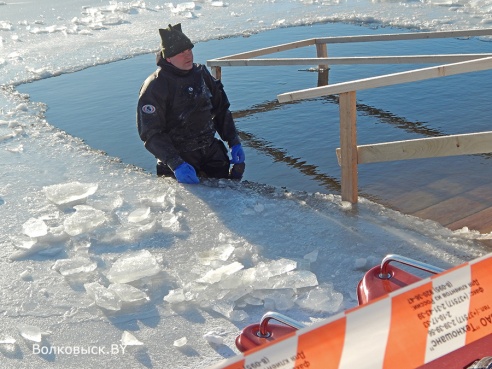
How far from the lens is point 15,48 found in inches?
452

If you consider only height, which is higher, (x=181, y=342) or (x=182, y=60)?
(x=182, y=60)

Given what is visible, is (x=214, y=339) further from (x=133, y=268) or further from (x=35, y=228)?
(x=35, y=228)

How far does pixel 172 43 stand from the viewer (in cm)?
513

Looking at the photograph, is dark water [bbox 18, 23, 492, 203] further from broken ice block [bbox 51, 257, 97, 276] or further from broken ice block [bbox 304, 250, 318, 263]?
broken ice block [bbox 51, 257, 97, 276]

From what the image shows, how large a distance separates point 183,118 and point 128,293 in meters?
2.09

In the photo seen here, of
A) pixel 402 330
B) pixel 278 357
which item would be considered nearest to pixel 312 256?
pixel 402 330

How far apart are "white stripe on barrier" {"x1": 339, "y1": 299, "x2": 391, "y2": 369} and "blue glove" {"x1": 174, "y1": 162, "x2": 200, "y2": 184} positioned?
3430mm

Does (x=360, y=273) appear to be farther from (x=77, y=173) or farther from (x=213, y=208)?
(x=77, y=173)

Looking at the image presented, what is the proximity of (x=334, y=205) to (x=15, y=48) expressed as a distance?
841cm

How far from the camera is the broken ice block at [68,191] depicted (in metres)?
5.09

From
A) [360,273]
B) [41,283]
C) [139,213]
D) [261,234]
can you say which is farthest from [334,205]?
[41,283]

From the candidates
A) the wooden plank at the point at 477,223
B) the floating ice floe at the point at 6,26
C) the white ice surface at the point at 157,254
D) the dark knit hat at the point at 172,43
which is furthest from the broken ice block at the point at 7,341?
the floating ice floe at the point at 6,26

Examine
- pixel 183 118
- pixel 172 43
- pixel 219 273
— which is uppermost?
pixel 172 43

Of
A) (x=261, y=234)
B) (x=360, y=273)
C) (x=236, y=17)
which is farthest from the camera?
(x=236, y=17)
